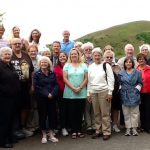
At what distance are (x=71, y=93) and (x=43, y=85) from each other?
72 cm

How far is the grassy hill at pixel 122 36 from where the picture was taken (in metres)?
64.4

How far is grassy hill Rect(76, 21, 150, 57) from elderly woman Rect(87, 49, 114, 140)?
160 ft

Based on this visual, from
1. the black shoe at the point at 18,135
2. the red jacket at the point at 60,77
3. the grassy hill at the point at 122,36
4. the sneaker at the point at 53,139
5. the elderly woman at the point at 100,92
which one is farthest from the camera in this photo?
the grassy hill at the point at 122,36

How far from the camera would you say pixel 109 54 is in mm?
10492

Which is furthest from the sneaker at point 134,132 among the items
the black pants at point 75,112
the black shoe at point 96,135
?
the black pants at point 75,112

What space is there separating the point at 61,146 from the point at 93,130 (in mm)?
1386

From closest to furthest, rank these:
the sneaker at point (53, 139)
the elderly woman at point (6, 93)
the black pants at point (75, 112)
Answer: the elderly woman at point (6, 93), the sneaker at point (53, 139), the black pants at point (75, 112)

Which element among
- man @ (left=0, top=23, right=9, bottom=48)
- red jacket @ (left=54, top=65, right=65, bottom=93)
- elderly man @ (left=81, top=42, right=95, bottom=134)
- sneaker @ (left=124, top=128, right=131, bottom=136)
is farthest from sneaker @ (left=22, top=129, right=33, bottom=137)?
sneaker @ (left=124, top=128, right=131, bottom=136)

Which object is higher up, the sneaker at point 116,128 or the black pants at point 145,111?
the black pants at point 145,111

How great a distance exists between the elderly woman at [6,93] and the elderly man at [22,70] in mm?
354

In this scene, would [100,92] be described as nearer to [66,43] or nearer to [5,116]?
[5,116]

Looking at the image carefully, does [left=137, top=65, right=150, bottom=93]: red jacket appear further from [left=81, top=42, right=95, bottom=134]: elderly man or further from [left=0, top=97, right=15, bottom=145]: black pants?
[left=0, top=97, right=15, bottom=145]: black pants

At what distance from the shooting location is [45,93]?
9992 millimetres

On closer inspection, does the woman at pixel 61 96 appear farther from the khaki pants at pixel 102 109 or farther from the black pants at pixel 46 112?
the khaki pants at pixel 102 109
